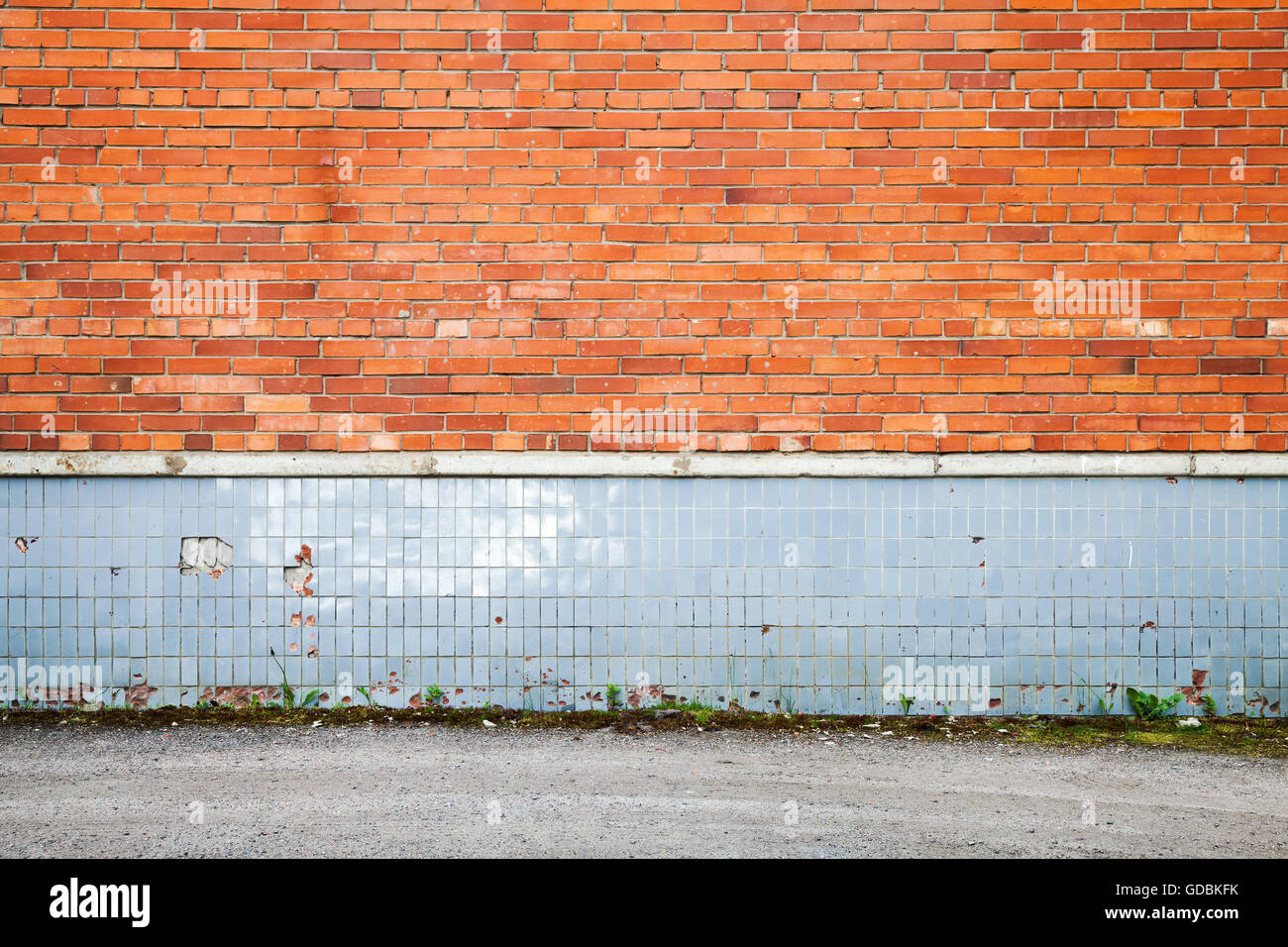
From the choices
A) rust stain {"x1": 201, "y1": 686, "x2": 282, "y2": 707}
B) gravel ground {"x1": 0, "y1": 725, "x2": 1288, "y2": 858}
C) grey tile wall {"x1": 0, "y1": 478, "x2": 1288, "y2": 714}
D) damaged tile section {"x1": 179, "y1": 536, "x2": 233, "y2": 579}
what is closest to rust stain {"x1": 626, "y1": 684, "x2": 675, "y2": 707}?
grey tile wall {"x1": 0, "y1": 478, "x2": 1288, "y2": 714}

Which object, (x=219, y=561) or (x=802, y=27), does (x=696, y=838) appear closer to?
(x=219, y=561)

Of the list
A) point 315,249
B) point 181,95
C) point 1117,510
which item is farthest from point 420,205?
point 1117,510

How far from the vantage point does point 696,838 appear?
3.61 m

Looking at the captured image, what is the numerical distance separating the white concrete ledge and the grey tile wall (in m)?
0.08

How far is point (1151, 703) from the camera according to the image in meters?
5.20

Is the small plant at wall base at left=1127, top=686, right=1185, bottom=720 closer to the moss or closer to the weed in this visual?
the moss

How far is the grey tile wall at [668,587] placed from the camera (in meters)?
A: 5.23

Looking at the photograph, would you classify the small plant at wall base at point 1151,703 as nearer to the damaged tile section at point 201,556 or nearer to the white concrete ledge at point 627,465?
the white concrete ledge at point 627,465

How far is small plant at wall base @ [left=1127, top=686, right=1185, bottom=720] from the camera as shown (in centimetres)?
519

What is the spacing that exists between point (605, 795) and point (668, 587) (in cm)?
151

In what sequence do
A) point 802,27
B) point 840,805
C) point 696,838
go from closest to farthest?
point 696,838
point 840,805
point 802,27

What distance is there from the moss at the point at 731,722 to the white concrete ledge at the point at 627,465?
139 centimetres

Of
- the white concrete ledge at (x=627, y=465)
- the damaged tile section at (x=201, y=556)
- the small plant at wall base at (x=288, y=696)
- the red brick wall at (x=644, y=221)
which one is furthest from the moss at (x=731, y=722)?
the red brick wall at (x=644, y=221)

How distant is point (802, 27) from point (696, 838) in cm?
444
